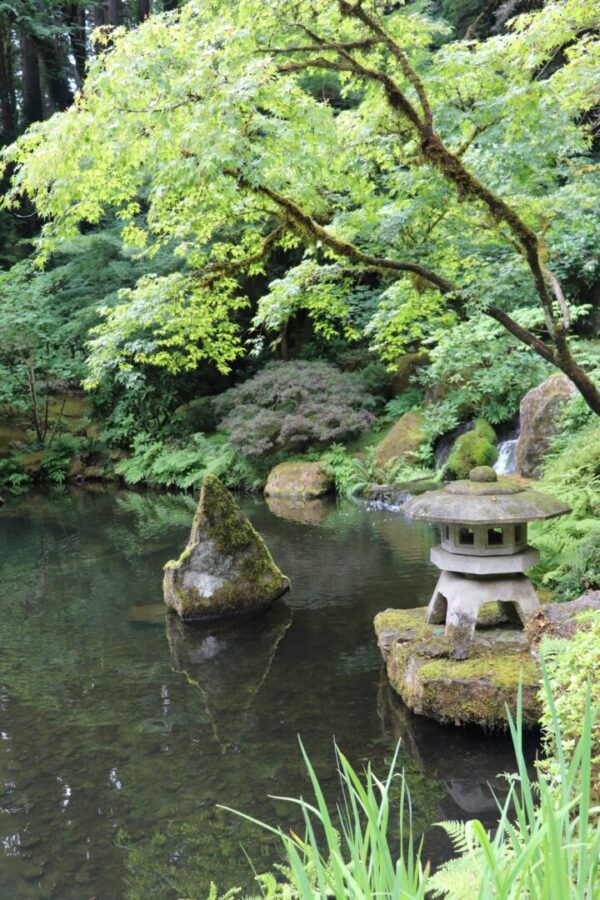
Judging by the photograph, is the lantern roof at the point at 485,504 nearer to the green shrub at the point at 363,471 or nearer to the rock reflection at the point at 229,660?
the rock reflection at the point at 229,660

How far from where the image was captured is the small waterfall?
489 inches

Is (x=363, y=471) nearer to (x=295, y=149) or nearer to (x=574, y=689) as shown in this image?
(x=295, y=149)

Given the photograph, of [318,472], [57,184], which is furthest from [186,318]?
[318,472]

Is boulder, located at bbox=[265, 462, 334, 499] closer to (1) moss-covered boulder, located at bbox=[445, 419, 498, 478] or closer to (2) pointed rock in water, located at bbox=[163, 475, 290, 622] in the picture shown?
(1) moss-covered boulder, located at bbox=[445, 419, 498, 478]

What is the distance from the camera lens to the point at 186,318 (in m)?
5.67

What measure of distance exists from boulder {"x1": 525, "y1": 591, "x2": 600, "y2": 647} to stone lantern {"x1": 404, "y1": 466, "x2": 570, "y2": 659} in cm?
67

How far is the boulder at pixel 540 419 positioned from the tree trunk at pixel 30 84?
2123 centimetres

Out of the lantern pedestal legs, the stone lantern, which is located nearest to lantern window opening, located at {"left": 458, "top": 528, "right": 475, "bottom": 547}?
the stone lantern

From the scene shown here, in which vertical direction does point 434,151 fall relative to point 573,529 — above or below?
above

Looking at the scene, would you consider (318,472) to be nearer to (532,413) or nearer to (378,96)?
(532,413)

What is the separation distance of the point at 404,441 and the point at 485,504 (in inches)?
393

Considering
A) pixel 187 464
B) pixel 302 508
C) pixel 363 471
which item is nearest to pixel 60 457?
pixel 187 464

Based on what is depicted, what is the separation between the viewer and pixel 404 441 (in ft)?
48.7

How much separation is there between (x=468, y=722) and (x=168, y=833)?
200cm
